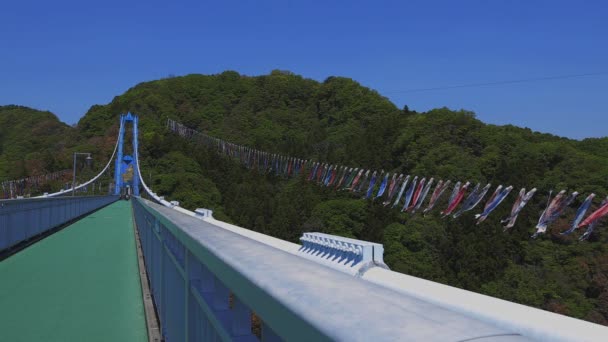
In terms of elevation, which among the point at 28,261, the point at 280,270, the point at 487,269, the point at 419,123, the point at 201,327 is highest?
the point at 419,123

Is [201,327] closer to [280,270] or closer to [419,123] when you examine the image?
[280,270]

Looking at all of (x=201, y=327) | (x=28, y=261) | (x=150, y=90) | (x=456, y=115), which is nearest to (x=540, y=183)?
(x=456, y=115)

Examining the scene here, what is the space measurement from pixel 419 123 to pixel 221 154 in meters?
41.5

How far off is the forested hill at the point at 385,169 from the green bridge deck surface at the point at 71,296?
133 ft

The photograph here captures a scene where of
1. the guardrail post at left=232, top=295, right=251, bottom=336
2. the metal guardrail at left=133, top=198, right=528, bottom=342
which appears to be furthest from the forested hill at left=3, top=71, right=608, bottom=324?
the guardrail post at left=232, top=295, right=251, bottom=336

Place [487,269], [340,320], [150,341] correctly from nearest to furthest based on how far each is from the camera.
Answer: [340,320], [150,341], [487,269]

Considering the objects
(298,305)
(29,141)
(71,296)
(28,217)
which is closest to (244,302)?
(298,305)

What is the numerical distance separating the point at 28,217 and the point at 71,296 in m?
5.79

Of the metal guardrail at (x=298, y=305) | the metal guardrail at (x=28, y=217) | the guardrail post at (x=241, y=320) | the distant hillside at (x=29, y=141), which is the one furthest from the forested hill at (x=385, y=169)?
the guardrail post at (x=241, y=320)

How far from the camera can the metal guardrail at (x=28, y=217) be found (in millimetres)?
9820

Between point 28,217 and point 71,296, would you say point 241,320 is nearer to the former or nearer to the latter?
point 71,296

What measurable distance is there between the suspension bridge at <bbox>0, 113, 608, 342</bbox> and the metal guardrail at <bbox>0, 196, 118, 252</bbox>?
116cm

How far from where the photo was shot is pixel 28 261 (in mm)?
9172

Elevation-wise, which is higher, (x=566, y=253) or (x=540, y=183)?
(x=540, y=183)
